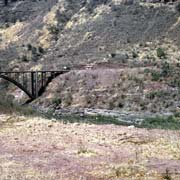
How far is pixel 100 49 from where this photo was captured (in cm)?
6931

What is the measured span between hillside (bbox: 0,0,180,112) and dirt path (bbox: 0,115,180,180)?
27.7m

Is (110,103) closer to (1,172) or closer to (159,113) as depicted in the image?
(159,113)

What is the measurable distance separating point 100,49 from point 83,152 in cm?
5195

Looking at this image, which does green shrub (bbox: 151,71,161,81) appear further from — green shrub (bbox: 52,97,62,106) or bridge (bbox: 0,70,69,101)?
bridge (bbox: 0,70,69,101)

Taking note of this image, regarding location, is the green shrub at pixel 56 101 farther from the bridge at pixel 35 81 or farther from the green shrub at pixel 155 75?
the green shrub at pixel 155 75

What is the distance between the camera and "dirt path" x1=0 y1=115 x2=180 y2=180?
14820 mm

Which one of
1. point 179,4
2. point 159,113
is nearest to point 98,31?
point 179,4

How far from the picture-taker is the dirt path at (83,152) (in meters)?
14.8

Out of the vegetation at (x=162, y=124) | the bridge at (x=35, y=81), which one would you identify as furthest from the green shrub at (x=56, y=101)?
the vegetation at (x=162, y=124)

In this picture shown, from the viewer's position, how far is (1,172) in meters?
14.6

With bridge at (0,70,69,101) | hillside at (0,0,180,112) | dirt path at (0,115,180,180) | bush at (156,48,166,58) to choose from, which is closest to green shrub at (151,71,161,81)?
hillside at (0,0,180,112)

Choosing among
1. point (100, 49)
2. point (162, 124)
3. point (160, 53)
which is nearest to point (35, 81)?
point (100, 49)

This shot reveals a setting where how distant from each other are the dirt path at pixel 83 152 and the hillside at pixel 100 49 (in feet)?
91.0

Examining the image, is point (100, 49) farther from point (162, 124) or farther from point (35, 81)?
point (162, 124)
